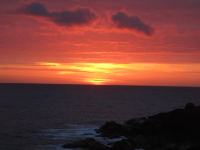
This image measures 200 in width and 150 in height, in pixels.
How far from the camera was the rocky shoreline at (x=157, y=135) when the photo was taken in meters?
27.2

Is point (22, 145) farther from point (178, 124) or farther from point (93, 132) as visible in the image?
point (178, 124)

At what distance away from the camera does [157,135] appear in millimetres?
31609

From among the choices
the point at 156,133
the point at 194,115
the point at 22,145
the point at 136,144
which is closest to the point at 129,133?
the point at 156,133

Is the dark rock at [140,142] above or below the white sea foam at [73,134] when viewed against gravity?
above

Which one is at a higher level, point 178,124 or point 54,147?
point 178,124

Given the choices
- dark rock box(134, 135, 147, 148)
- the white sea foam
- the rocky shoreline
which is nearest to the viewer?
the rocky shoreline

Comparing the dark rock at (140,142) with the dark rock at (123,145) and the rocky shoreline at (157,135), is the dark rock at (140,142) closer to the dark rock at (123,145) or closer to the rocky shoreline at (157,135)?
the rocky shoreline at (157,135)

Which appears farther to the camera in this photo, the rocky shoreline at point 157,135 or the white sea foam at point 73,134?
the white sea foam at point 73,134

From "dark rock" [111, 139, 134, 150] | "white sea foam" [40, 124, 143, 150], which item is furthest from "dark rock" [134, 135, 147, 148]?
"white sea foam" [40, 124, 143, 150]

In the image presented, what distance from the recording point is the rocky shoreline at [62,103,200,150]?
2716 cm

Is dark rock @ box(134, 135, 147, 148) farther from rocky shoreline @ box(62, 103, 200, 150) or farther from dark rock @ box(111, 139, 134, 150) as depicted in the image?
dark rock @ box(111, 139, 134, 150)

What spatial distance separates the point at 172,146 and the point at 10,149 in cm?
1754

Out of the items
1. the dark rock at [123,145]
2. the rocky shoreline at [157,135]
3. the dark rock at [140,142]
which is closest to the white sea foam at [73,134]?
the rocky shoreline at [157,135]

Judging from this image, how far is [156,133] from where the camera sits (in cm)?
3281
